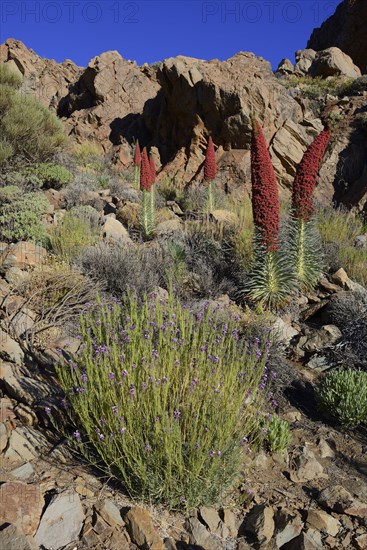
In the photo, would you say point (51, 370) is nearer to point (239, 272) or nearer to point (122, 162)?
point (239, 272)

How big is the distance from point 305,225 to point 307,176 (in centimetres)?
66

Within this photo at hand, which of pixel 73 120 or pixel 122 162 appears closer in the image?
pixel 122 162

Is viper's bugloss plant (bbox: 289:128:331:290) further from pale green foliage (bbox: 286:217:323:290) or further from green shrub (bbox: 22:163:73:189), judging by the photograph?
green shrub (bbox: 22:163:73:189)

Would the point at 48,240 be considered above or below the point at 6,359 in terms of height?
above

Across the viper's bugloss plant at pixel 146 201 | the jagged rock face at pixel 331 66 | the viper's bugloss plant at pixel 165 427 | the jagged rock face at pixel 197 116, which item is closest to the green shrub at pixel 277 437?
the viper's bugloss plant at pixel 165 427

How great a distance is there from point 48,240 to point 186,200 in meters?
4.83

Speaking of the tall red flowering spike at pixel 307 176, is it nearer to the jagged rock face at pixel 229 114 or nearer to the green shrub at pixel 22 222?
the green shrub at pixel 22 222

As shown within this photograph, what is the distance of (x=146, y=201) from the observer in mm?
7793

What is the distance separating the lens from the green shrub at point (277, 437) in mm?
2900

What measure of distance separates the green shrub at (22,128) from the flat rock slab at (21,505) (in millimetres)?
8198

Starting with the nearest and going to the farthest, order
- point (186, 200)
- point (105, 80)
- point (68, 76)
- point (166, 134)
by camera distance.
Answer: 1. point (186, 200)
2. point (166, 134)
3. point (105, 80)
4. point (68, 76)

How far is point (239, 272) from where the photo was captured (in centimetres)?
605

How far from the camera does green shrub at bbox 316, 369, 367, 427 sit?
3.34 m

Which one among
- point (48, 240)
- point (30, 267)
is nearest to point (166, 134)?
point (48, 240)
